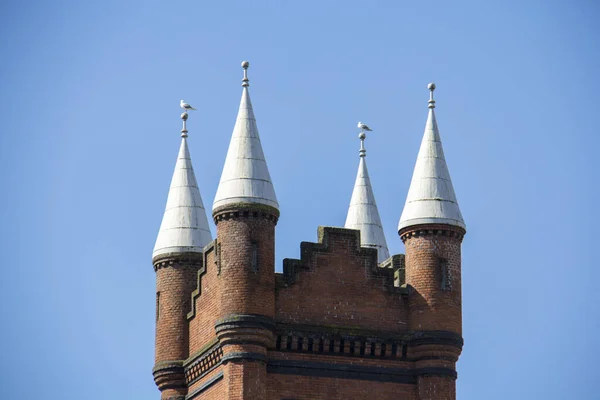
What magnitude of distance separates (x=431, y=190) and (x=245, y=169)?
6.32 metres

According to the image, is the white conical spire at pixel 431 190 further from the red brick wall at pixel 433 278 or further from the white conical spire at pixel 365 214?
the white conical spire at pixel 365 214

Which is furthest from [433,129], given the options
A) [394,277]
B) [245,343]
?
[245,343]

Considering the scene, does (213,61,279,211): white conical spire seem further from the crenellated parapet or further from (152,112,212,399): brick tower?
(152,112,212,399): brick tower

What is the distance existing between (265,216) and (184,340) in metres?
6.66

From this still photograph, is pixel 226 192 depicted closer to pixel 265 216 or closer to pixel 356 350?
pixel 265 216

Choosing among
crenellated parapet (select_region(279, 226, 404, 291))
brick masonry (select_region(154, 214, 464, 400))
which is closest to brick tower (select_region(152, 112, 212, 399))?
brick masonry (select_region(154, 214, 464, 400))

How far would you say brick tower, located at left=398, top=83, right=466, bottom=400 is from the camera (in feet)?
254

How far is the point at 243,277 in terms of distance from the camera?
7606 centimetres

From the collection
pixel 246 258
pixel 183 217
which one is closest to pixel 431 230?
pixel 246 258

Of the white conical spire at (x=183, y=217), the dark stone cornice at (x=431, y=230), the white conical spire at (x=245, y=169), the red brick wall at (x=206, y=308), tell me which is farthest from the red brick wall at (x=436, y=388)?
the white conical spire at (x=183, y=217)

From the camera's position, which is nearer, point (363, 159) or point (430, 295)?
point (430, 295)

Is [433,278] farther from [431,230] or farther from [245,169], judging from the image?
[245,169]

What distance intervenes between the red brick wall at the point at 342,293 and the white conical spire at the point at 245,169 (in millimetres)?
2422

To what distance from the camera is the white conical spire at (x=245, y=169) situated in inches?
3029
